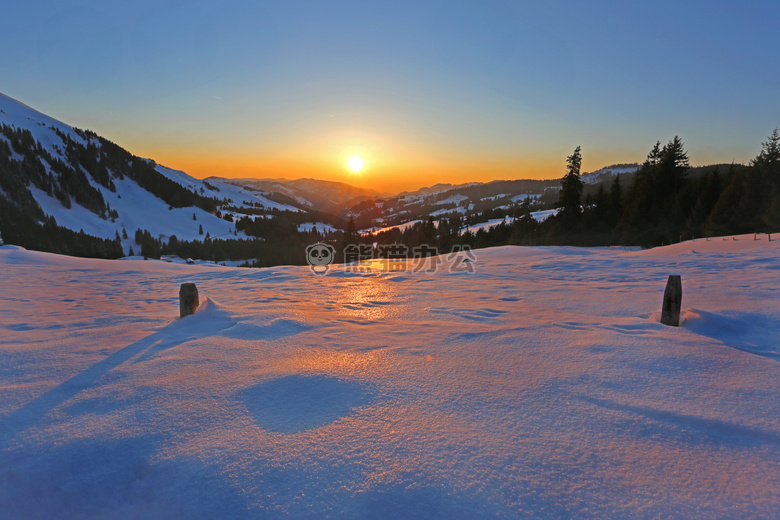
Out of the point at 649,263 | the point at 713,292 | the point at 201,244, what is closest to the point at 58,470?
the point at 713,292

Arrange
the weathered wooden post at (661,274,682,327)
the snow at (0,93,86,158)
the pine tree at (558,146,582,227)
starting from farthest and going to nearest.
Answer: the snow at (0,93,86,158), the pine tree at (558,146,582,227), the weathered wooden post at (661,274,682,327)

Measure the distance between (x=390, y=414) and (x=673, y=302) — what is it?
511cm

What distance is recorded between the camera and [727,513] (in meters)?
1.80

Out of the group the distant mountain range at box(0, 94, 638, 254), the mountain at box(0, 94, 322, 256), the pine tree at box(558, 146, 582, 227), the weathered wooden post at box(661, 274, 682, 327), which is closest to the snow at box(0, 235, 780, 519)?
the weathered wooden post at box(661, 274, 682, 327)

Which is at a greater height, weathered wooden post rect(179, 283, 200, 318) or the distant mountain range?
the distant mountain range

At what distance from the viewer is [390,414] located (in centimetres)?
271

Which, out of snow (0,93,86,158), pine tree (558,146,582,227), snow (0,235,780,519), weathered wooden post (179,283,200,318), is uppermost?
snow (0,93,86,158)

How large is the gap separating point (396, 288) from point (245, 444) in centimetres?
716

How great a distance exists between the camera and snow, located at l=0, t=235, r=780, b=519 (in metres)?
1.92

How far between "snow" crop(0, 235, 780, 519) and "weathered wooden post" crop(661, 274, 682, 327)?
0.62 feet

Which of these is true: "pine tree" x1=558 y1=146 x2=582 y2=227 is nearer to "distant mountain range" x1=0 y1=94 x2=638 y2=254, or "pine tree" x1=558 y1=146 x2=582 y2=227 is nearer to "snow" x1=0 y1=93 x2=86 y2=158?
"distant mountain range" x1=0 y1=94 x2=638 y2=254


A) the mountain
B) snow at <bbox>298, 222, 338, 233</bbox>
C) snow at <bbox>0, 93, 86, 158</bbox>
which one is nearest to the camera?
the mountain

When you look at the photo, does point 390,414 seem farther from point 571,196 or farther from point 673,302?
point 571,196

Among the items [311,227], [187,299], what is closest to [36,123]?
[311,227]
